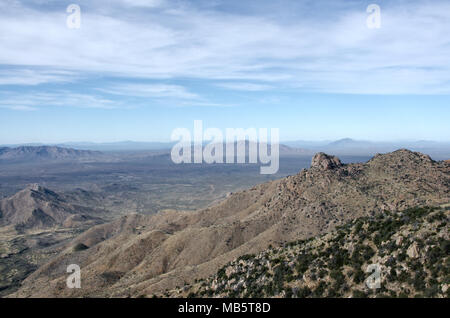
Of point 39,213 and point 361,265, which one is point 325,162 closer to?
point 361,265

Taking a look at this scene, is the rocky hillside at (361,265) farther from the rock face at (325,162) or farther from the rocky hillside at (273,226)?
the rock face at (325,162)

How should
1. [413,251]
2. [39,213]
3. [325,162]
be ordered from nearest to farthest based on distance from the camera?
[413,251], [325,162], [39,213]

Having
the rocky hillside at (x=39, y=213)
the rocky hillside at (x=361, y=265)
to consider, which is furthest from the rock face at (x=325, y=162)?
the rocky hillside at (x=39, y=213)

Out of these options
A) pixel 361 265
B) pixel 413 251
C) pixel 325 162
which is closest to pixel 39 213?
pixel 325 162

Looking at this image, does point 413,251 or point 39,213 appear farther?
point 39,213
